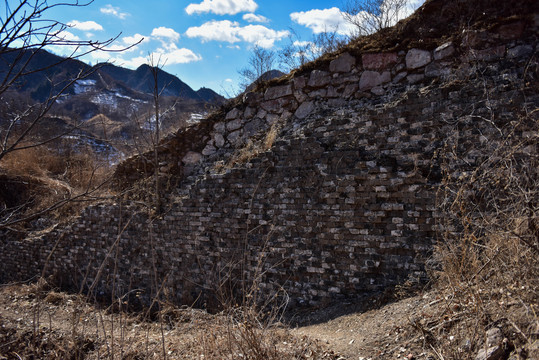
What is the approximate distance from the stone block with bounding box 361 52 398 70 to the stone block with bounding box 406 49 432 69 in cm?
21

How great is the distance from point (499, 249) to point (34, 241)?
9114mm

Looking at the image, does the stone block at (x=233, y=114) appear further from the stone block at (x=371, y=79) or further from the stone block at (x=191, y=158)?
the stone block at (x=371, y=79)

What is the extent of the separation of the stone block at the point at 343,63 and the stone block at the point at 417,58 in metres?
0.87

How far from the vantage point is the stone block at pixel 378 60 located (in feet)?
18.2

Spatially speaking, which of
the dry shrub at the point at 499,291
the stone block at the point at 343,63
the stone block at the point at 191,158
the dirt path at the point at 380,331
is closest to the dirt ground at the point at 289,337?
the dirt path at the point at 380,331

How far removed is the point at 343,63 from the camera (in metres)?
5.92

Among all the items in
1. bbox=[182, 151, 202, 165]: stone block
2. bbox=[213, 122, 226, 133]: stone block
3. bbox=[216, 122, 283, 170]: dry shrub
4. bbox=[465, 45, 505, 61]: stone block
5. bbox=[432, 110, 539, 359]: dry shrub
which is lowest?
bbox=[432, 110, 539, 359]: dry shrub

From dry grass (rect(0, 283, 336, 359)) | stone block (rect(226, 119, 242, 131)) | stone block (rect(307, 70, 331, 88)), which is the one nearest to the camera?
dry grass (rect(0, 283, 336, 359))

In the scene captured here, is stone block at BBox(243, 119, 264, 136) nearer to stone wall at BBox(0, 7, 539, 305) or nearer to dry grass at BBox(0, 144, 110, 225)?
stone wall at BBox(0, 7, 539, 305)

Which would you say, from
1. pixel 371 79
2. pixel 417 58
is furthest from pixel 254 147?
pixel 417 58

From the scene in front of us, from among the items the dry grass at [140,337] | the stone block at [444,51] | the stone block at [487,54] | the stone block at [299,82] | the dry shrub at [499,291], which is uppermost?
the stone block at [444,51]

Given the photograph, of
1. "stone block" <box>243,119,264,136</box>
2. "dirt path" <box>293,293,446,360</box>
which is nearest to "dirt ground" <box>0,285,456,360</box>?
"dirt path" <box>293,293,446,360</box>

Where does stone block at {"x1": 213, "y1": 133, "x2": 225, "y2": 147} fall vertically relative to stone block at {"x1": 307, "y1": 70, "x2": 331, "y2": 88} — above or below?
below

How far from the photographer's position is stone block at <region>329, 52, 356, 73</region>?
5.87 metres
